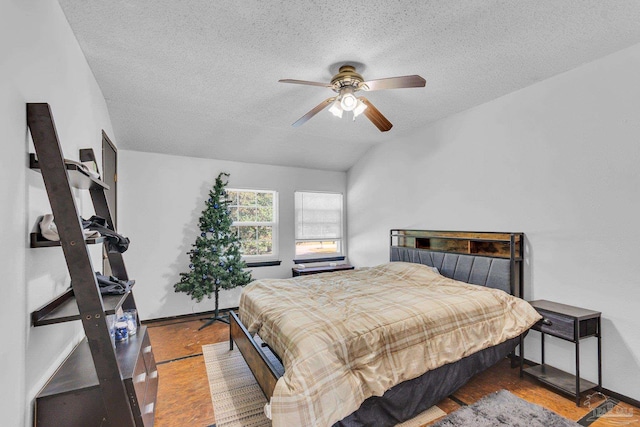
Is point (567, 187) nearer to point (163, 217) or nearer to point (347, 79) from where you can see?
point (347, 79)

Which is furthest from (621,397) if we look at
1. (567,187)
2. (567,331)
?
(567,187)

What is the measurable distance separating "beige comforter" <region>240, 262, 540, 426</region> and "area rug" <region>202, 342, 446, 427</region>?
41 centimetres

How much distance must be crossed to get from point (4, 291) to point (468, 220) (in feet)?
12.3

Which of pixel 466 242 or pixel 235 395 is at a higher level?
pixel 466 242

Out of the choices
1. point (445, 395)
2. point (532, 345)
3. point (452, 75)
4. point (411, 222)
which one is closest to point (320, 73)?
point (452, 75)

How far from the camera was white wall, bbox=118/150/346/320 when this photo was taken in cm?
412

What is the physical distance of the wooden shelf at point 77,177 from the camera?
1338mm

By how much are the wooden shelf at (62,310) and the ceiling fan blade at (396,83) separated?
217 centimetres

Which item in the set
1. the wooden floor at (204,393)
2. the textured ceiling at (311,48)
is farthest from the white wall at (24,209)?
the wooden floor at (204,393)

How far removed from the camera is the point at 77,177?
1.65 metres

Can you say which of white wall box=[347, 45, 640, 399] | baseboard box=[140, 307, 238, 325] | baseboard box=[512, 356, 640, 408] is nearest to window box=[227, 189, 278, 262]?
baseboard box=[140, 307, 238, 325]

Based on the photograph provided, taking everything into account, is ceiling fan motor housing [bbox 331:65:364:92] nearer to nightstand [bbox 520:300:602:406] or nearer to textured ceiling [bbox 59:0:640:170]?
textured ceiling [bbox 59:0:640:170]

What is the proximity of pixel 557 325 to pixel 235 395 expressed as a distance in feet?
8.79

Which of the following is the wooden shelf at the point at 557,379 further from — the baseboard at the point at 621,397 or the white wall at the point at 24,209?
the white wall at the point at 24,209
